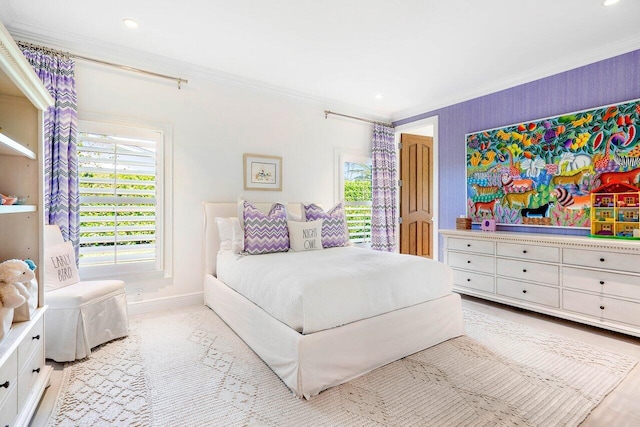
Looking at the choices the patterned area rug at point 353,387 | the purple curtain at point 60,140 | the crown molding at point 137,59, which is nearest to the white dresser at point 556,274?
the patterned area rug at point 353,387

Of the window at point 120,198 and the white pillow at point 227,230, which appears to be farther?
the white pillow at point 227,230

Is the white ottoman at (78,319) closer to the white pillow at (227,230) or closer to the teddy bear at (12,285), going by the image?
the teddy bear at (12,285)

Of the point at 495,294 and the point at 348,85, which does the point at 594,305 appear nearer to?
the point at 495,294

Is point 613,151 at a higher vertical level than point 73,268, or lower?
higher

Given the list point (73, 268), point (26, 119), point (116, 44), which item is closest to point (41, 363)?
point (73, 268)

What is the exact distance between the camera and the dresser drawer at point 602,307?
8.14 feet

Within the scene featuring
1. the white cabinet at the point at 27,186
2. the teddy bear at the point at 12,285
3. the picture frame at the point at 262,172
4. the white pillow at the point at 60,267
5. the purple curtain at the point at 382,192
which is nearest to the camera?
the teddy bear at the point at 12,285

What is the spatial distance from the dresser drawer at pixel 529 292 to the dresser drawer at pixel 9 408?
3790mm

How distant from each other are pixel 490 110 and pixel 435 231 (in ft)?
5.60

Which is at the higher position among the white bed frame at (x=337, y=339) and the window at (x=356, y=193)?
the window at (x=356, y=193)

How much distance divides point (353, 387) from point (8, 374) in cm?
165

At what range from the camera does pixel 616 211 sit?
111 inches

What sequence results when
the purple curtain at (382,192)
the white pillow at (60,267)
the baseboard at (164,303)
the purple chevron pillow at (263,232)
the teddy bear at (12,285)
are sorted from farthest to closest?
the purple curtain at (382,192) → the baseboard at (164,303) → the purple chevron pillow at (263,232) → the white pillow at (60,267) → the teddy bear at (12,285)

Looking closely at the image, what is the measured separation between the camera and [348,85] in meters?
3.94
